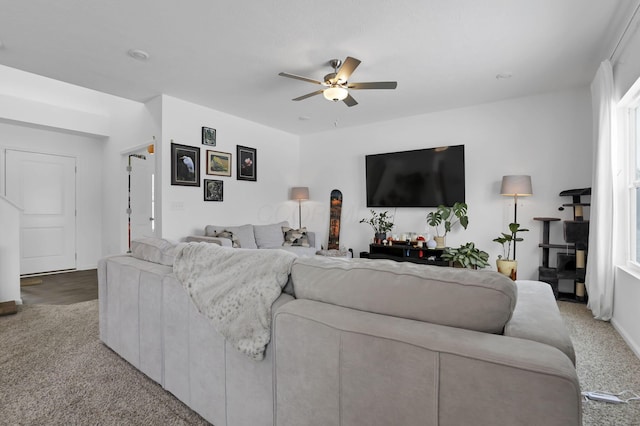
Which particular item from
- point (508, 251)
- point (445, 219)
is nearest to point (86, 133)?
point (445, 219)

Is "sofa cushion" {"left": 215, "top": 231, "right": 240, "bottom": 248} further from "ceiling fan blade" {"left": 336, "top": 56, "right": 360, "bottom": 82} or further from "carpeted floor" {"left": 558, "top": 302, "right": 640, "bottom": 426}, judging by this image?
"carpeted floor" {"left": 558, "top": 302, "right": 640, "bottom": 426}

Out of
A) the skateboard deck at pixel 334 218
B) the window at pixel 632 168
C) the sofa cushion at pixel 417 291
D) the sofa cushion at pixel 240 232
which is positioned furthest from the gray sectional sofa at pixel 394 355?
the skateboard deck at pixel 334 218

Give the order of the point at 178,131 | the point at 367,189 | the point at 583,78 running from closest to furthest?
the point at 583,78
the point at 178,131
the point at 367,189

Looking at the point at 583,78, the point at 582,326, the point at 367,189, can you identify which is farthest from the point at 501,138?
the point at 582,326

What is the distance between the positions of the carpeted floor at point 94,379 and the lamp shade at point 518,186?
5.21 ft

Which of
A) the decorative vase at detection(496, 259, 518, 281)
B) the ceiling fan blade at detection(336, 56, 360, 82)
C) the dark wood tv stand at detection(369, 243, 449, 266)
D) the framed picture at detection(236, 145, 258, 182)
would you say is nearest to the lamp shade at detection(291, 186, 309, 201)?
the framed picture at detection(236, 145, 258, 182)

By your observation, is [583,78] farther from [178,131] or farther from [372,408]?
[178,131]

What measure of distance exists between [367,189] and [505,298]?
4.58 meters

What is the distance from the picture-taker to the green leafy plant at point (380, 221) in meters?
5.17

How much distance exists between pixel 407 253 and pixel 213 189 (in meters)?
2.92

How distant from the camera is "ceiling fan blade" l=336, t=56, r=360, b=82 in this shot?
2.72m

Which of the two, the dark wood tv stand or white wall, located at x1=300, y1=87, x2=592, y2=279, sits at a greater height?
white wall, located at x1=300, y1=87, x2=592, y2=279

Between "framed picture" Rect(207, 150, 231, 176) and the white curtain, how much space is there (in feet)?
14.3

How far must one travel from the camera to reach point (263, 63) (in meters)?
3.20
